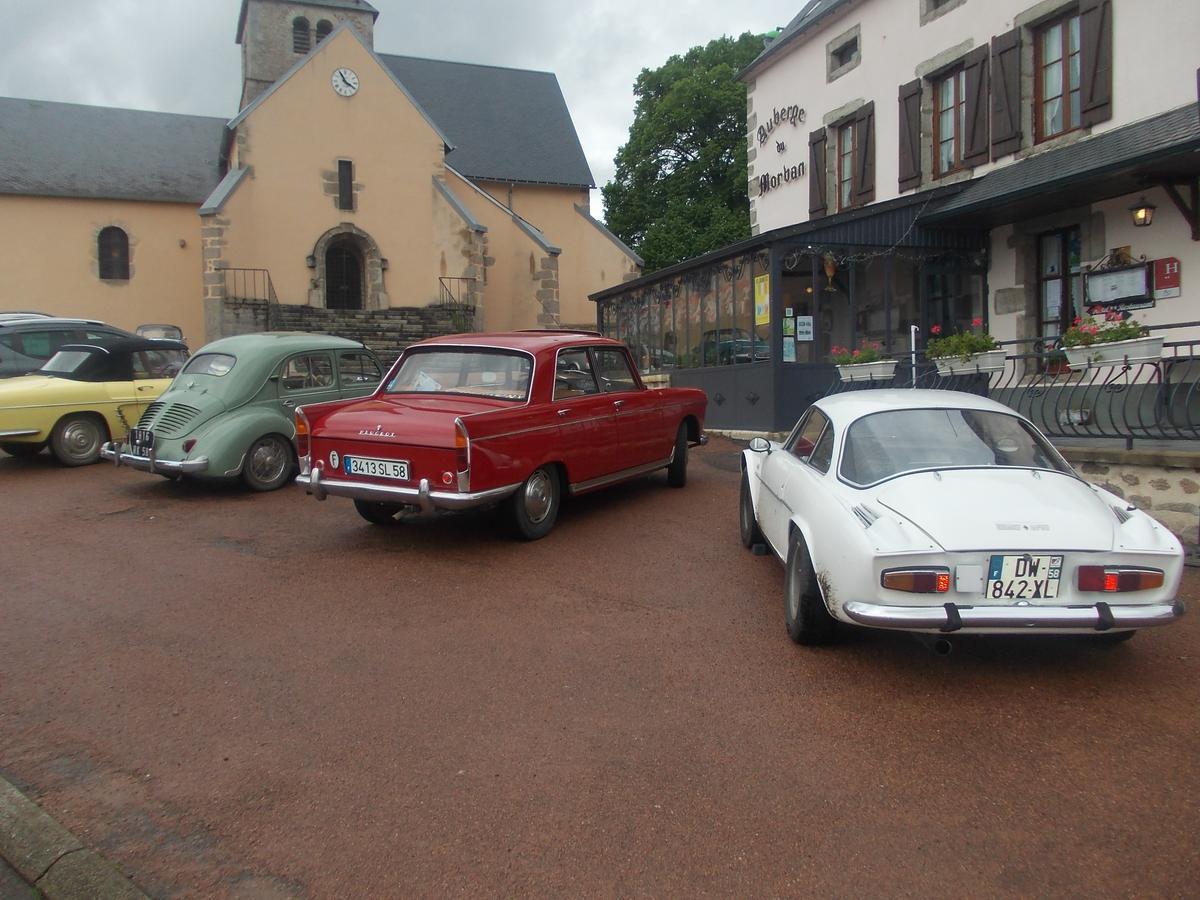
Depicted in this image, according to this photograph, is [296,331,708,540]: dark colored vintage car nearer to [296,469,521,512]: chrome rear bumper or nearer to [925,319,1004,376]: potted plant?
[296,469,521,512]: chrome rear bumper

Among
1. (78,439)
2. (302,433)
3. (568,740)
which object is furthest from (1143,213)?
(78,439)

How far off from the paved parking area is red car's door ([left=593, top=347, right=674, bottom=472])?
1991mm

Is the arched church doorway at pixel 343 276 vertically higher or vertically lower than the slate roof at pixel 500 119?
lower

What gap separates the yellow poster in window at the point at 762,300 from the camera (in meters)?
12.3

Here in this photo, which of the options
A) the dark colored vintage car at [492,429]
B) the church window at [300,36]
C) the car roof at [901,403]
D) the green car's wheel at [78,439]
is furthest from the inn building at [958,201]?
the church window at [300,36]


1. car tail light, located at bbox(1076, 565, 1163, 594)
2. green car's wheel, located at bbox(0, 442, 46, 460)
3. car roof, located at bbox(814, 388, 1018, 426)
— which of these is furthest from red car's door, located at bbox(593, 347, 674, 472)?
green car's wheel, located at bbox(0, 442, 46, 460)

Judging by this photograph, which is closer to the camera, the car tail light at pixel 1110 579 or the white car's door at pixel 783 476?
the car tail light at pixel 1110 579

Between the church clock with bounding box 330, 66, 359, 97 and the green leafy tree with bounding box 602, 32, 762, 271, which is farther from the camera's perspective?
the green leafy tree with bounding box 602, 32, 762, 271

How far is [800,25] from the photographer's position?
16.2 m

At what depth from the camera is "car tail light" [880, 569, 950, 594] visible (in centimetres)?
379

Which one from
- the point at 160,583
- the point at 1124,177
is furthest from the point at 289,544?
the point at 1124,177

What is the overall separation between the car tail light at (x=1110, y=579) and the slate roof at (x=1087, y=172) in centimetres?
674

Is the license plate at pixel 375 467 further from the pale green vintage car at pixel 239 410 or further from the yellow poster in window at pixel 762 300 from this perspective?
the yellow poster in window at pixel 762 300

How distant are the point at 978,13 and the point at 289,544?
12.0 meters
